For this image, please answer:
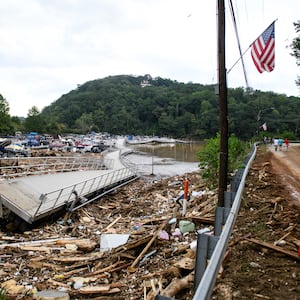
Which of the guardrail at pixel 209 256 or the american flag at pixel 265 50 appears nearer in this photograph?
the guardrail at pixel 209 256

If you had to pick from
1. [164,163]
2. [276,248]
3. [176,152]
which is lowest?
[176,152]

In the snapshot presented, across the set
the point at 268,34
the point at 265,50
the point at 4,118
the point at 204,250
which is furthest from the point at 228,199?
the point at 4,118

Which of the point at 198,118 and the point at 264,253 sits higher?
the point at 198,118

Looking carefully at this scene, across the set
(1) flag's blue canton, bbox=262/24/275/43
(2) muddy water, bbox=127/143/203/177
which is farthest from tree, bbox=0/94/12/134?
(1) flag's blue canton, bbox=262/24/275/43

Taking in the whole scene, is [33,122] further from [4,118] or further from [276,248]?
[276,248]

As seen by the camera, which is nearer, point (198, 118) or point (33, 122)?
point (33, 122)

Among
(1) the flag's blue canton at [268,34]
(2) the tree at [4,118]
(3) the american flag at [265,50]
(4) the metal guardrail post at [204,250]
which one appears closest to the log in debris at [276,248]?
(4) the metal guardrail post at [204,250]

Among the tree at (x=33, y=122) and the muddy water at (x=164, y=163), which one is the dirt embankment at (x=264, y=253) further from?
the tree at (x=33, y=122)

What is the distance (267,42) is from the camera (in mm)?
11562

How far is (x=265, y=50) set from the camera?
1162 cm

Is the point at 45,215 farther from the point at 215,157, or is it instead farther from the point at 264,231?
the point at 264,231

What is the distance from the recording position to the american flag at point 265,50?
1150 cm

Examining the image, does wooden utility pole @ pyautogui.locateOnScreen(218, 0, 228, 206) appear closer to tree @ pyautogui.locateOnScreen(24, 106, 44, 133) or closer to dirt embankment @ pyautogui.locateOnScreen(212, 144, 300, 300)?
dirt embankment @ pyautogui.locateOnScreen(212, 144, 300, 300)

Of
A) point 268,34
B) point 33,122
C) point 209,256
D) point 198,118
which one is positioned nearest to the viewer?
point 209,256
